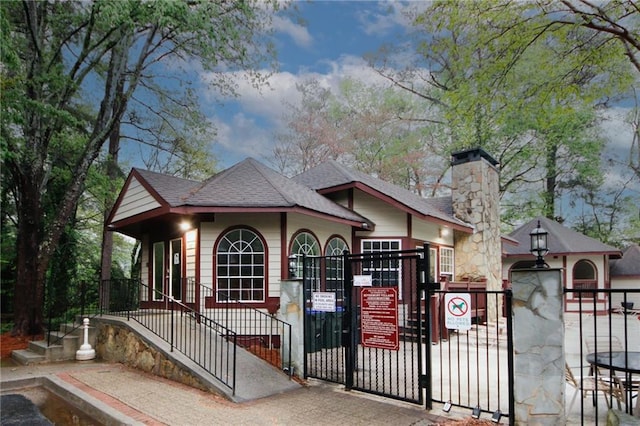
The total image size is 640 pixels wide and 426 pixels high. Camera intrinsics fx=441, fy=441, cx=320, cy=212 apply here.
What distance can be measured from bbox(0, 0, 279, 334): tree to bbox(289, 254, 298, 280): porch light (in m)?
6.51

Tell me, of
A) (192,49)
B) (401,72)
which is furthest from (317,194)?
(401,72)

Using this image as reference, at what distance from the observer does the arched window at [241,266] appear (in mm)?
10000

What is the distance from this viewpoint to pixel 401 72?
2752cm

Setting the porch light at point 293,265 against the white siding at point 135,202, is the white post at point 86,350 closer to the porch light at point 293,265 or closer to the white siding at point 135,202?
the white siding at point 135,202

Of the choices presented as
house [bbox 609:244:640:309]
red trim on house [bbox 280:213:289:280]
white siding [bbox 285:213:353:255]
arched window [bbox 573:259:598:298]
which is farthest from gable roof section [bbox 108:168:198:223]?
house [bbox 609:244:640:309]

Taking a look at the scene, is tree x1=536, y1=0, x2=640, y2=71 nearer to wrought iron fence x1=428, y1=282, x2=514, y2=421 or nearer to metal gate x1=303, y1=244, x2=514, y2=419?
wrought iron fence x1=428, y1=282, x2=514, y2=421

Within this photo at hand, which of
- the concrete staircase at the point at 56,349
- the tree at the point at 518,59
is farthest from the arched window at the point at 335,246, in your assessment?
the concrete staircase at the point at 56,349

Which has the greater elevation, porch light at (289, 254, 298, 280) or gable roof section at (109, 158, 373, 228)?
gable roof section at (109, 158, 373, 228)

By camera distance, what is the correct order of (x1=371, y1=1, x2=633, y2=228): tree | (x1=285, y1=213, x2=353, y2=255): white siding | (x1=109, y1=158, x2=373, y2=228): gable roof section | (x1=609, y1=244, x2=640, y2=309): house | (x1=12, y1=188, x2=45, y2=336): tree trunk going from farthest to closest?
(x1=609, y1=244, x2=640, y2=309): house
(x1=12, y1=188, x2=45, y2=336): tree trunk
(x1=285, y1=213, x2=353, y2=255): white siding
(x1=109, y1=158, x2=373, y2=228): gable roof section
(x1=371, y1=1, x2=633, y2=228): tree

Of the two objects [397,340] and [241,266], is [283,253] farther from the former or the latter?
[397,340]

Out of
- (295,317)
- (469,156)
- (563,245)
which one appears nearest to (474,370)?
(295,317)

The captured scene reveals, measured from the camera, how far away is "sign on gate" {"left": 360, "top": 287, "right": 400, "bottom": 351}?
19.9 ft

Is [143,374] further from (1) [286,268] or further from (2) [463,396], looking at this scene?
(2) [463,396]

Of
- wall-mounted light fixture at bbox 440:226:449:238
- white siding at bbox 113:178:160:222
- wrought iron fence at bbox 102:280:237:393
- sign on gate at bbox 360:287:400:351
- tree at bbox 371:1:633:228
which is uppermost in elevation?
tree at bbox 371:1:633:228
